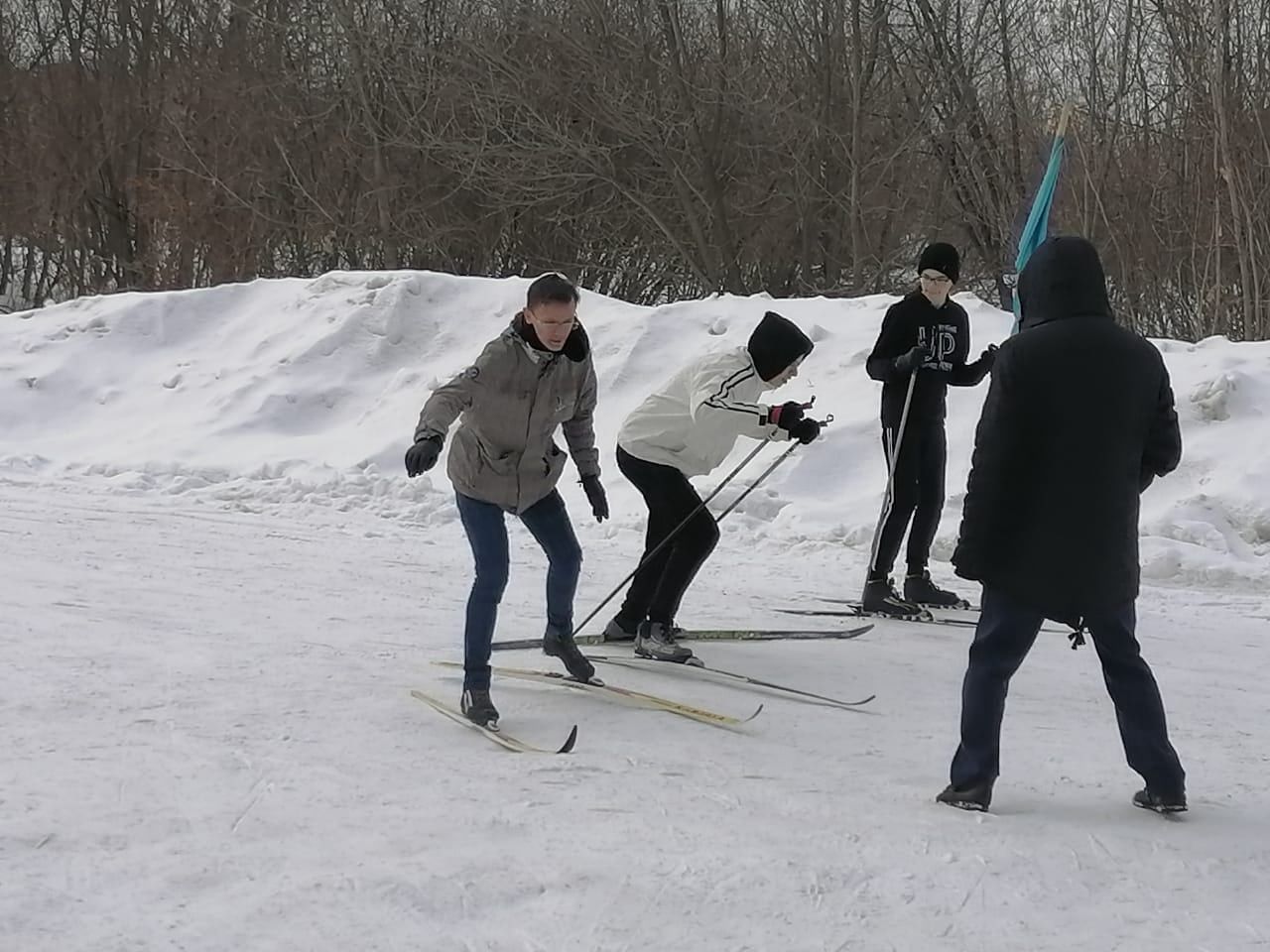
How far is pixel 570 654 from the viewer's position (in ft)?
17.1

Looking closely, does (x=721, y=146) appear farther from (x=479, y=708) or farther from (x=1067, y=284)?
(x=1067, y=284)

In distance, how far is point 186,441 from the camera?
11102mm

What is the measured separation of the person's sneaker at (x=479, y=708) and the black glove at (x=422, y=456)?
83 cm

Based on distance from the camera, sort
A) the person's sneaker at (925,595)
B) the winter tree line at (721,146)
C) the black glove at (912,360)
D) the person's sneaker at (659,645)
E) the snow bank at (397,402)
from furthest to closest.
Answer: the winter tree line at (721,146)
the snow bank at (397,402)
the person's sneaker at (925,595)
the black glove at (912,360)
the person's sneaker at (659,645)

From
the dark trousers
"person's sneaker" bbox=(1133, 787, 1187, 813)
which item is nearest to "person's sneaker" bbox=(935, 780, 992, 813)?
the dark trousers

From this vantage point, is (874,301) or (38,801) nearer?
(38,801)

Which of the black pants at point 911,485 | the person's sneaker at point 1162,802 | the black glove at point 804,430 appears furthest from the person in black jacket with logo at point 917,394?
the person's sneaker at point 1162,802

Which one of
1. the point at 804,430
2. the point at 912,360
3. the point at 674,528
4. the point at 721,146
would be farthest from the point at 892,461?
the point at 721,146

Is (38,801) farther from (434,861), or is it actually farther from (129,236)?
(129,236)

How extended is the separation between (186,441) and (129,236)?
1413cm

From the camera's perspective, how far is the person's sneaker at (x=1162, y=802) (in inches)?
156

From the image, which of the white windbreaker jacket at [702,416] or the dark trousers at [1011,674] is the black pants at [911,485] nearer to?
the white windbreaker jacket at [702,416]

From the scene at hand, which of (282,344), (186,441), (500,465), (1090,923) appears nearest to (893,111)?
(282,344)

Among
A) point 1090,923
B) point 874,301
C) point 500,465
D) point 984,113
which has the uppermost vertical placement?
point 984,113
